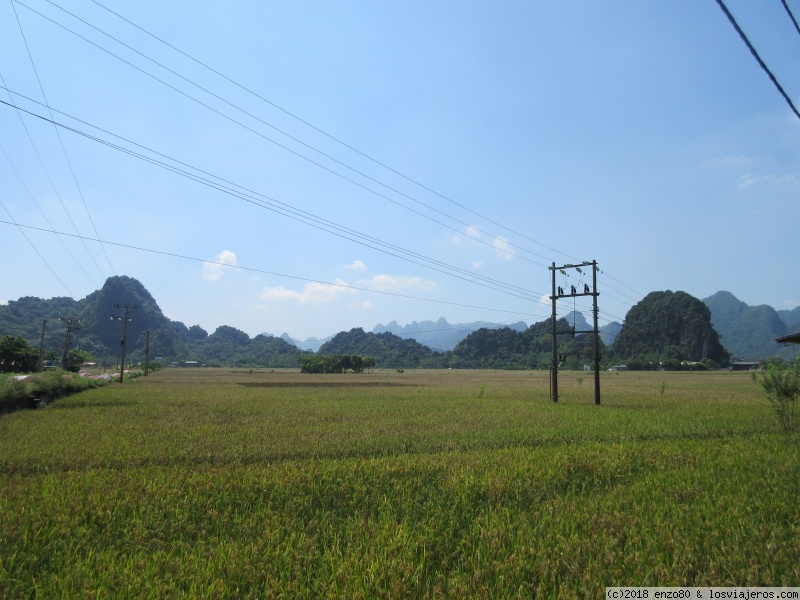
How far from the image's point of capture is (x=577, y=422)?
17.8m

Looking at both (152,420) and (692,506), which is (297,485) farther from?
(152,420)

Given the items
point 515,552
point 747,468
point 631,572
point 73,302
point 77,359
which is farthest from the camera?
point 73,302

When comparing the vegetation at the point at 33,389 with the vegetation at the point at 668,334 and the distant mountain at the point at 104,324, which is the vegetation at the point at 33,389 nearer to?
the distant mountain at the point at 104,324

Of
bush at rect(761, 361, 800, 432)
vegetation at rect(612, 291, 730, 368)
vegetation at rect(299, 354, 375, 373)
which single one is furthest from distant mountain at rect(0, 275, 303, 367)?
bush at rect(761, 361, 800, 432)

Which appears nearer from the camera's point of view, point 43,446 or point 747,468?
point 747,468

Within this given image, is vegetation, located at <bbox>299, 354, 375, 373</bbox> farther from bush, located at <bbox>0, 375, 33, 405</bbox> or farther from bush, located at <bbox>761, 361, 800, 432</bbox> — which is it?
bush, located at <bbox>761, 361, 800, 432</bbox>

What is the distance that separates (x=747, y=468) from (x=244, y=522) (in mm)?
10121

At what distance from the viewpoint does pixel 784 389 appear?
54.5 feet

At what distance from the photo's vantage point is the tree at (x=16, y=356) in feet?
203

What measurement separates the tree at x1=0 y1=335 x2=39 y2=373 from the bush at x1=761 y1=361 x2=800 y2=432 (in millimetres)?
77440

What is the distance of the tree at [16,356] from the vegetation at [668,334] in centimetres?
12994

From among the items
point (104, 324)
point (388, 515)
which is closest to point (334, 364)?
point (388, 515)

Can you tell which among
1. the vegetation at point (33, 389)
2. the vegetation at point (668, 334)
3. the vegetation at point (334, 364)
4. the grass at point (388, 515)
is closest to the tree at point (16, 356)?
the vegetation at point (33, 389)

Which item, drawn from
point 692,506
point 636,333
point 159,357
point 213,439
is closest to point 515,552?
point 692,506
